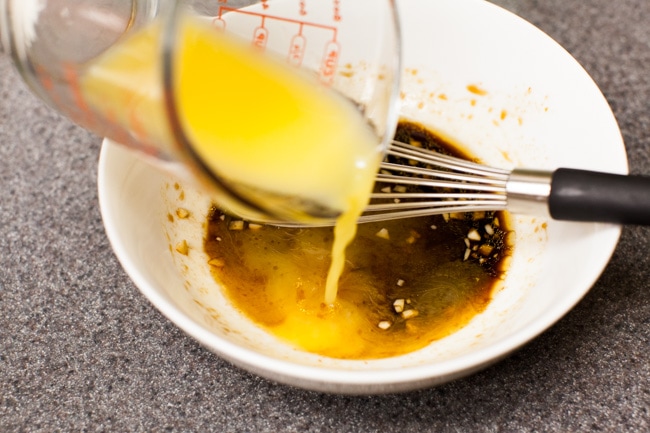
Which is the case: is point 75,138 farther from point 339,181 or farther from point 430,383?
point 430,383

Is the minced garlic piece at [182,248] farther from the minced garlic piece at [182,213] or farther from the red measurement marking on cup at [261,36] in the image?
the red measurement marking on cup at [261,36]

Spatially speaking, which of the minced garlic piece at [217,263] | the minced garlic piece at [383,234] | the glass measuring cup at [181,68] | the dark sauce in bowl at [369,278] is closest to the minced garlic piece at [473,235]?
the dark sauce in bowl at [369,278]

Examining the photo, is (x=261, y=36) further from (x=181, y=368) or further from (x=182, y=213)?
(x=181, y=368)

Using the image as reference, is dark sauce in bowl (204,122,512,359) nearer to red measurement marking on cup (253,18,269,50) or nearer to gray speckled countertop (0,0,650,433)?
gray speckled countertop (0,0,650,433)

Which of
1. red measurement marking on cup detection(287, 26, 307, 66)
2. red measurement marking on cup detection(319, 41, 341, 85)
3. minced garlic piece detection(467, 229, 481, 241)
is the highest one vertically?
red measurement marking on cup detection(287, 26, 307, 66)

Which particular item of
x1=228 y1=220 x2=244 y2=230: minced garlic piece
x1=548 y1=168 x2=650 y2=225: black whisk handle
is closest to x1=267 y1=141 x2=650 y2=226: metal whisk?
x1=548 y1=168 x2=650 y2=225: black whisk handle

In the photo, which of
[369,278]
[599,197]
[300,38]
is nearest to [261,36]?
[300,38]
